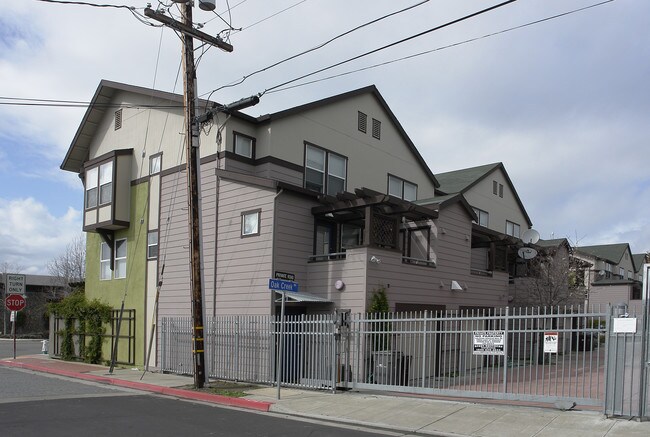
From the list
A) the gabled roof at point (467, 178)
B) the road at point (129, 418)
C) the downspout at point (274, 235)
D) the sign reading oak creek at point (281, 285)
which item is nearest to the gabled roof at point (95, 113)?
the downspout at point (274, 235)

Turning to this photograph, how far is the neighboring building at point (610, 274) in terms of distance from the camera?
3453 centimetres

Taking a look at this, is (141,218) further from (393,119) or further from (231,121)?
(393,119)

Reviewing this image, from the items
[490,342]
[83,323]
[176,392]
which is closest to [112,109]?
[83,323]

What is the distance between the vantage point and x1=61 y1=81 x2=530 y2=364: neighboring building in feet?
54.2

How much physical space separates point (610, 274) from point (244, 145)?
47506mm

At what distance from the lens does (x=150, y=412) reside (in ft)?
37.1

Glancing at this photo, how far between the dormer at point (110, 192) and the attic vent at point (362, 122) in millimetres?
9244

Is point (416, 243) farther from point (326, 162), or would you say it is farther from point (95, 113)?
point (95, 113)

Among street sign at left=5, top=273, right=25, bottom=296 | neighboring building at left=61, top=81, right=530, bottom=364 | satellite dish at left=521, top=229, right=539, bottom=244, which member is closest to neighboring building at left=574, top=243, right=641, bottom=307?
satellite dish at left=521, top=229, right=539, bottom=244

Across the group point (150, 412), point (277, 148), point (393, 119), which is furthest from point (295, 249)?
point (393, 119)

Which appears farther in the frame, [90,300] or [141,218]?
[90,300]

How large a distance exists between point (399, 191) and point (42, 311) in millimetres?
38015

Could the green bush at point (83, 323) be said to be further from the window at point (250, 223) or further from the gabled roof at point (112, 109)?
the window at point (250, 223)

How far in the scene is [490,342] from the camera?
11602mm
